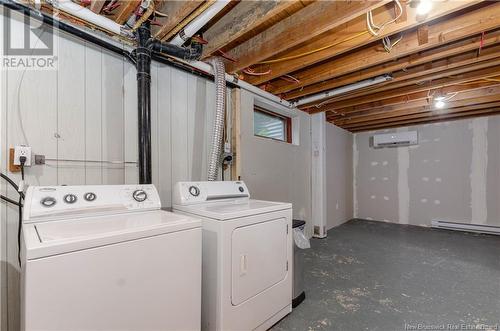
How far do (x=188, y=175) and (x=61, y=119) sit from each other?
1039mm

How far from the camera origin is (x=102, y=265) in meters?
0.92

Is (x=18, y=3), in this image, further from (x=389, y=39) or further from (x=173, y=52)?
(x=389, y=39)

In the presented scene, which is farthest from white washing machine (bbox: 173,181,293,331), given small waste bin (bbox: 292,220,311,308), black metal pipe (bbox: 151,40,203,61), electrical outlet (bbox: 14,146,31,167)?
black metal pipe (bbox: 151,40,203,61)

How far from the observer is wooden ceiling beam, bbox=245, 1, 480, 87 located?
154 cm

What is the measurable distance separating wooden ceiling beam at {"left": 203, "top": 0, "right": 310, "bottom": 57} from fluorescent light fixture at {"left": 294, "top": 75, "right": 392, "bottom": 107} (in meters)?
1.41

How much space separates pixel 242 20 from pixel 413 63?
5.53ft

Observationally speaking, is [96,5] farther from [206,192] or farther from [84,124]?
[206,192]

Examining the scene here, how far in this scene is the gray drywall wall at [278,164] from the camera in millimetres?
2654

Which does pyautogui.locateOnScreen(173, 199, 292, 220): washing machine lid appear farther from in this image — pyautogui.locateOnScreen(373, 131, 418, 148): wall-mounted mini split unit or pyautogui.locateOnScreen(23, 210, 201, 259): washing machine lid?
pyautogui.locateOnScreen(373, 131, 418, 148): wall-mounted mini split unit

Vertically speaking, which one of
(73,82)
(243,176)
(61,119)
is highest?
(73,82)

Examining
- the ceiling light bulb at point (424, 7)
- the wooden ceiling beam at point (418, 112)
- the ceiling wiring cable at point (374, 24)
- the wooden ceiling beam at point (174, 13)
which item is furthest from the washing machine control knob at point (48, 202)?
the wooden ceiling beam at point (418, 112)

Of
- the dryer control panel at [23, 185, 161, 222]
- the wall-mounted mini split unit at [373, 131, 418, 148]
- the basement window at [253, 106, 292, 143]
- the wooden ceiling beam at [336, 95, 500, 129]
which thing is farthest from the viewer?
the wall-mounted mini split unit at [373, 131, 418, 148]

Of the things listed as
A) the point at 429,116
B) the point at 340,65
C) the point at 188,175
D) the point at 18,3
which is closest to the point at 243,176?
the point at 188,175

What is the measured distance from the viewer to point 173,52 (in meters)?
1.82
